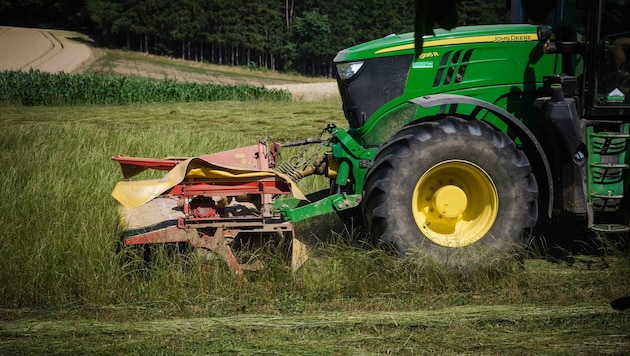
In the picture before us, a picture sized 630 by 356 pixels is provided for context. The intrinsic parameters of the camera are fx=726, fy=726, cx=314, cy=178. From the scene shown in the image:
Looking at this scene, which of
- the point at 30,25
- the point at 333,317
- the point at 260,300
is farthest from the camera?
the point at 30,25

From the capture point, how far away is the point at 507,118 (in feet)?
17.5

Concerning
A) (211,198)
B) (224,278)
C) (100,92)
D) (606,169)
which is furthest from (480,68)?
(100,92)

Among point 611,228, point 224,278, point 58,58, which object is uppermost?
point 611,228

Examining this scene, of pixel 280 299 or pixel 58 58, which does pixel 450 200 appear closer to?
pixel 280 299

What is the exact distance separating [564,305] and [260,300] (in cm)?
205

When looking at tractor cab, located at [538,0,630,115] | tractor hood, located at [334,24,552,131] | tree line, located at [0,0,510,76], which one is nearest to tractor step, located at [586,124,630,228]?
tractor cab, located at [538,0,630,115]

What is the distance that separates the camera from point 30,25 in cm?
6744

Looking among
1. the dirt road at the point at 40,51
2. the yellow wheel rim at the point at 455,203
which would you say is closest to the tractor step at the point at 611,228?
the yellow wheel rim at the point at 455,203

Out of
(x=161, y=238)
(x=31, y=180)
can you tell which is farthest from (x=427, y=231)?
(x=31, y=180)

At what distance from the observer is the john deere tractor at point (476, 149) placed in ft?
17.3

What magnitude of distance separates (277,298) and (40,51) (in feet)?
166

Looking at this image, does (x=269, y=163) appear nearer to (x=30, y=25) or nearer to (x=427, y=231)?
(x=427, y=231)

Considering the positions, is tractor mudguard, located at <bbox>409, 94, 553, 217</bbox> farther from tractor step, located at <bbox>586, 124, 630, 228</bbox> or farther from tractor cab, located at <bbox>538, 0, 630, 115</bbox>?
tractor cab, located at <bbox>538, 0, 630, 115</bbox>

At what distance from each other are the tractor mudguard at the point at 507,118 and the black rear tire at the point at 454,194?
104 millimetres
